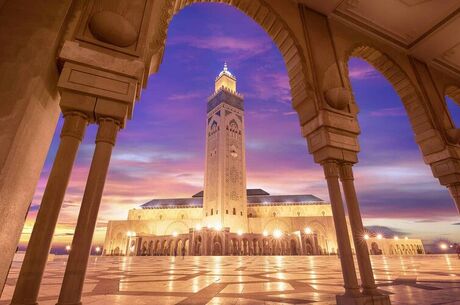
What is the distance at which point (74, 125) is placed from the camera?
218cm

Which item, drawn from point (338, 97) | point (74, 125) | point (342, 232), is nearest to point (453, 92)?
point (338, 97)

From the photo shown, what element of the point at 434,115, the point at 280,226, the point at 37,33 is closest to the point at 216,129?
the point at 280,226

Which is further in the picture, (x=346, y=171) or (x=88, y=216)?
(x=346, y=171)

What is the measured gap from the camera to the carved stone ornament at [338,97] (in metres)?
3.69

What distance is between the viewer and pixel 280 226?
38469mm

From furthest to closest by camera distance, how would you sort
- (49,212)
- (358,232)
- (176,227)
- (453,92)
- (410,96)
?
(176,227), (453,92), (410,96), (358,232), (49,212)

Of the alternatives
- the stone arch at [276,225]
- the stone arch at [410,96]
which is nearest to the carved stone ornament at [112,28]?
the stone arch at [410,96]

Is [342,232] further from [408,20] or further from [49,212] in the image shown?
[408,20]

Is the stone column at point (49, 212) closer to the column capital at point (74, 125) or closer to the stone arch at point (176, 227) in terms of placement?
the column capital at point (74, 125)

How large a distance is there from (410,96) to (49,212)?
684 cm

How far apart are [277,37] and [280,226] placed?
124 ft

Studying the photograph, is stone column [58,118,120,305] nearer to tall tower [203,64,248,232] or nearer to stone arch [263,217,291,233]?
tall tower [203,64,248,232]

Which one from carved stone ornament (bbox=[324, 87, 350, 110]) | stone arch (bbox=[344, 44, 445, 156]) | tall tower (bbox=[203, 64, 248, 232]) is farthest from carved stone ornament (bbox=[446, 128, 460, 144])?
tall tower (bbox=[203, 64, 248, 232])

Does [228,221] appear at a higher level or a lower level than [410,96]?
higher
